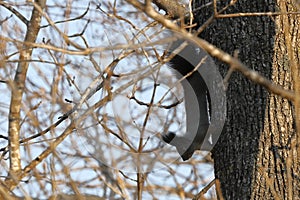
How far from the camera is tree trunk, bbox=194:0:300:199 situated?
7.98 feet

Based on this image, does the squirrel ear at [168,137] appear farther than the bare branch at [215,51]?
Yes

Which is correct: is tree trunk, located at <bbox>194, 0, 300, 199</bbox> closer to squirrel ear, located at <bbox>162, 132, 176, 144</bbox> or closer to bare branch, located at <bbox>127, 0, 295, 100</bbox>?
squirrel ear, located at <bbox>162, 132, 176, 144</bbox>

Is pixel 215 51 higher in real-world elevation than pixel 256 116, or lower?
higher

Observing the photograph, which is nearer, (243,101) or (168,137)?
(243,101)

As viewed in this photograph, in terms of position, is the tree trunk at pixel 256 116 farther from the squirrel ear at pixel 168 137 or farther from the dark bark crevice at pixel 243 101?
the squirrel ear at pixel 168 137

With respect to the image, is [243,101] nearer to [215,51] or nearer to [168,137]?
[168,137]


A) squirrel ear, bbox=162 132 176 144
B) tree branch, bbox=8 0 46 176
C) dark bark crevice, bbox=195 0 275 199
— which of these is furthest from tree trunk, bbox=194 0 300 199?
tree branch, bbox=8 0 46 176

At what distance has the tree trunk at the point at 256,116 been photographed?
243 cm

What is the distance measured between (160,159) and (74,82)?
48 cm


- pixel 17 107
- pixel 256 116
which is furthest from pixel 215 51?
pixel 17 107

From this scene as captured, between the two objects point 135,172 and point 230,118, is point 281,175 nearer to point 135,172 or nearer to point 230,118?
point 230,118

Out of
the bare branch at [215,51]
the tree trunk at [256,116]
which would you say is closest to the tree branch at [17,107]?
the tree trunk at [256,116]

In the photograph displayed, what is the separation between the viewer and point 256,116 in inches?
98.1

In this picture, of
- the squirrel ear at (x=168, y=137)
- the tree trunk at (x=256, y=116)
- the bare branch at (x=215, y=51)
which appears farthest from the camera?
the squirrel ear at (x=168, y=137)
